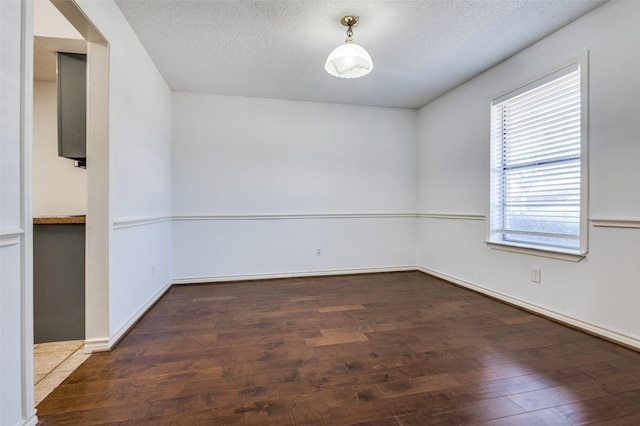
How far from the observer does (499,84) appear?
9.46 feet

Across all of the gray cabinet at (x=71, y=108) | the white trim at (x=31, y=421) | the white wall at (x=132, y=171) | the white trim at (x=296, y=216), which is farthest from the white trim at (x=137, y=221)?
the white trim at (x=31, y=421)

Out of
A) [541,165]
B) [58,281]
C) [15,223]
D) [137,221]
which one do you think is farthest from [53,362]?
[541,165]

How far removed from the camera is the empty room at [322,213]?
137cm

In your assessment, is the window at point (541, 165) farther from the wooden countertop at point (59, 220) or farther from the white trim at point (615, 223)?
the wooden countertop at point (59, 220)

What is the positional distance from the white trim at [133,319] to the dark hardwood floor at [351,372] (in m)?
0.05

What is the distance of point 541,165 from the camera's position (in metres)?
2.53

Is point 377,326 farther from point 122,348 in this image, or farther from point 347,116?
point 347,116

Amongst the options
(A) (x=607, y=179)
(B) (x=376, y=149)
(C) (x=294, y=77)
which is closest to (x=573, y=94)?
(A) (x=607, y=179)

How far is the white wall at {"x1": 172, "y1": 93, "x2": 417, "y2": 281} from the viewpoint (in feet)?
11.6

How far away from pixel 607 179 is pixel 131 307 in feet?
12.2

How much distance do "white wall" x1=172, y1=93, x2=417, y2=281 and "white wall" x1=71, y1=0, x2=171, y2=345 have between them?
15.3 inches

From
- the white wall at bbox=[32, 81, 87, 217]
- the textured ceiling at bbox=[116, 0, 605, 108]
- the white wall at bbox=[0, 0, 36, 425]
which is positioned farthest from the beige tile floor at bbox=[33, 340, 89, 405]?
the textured ceiling at bbox=[116, 0, 605, 108]

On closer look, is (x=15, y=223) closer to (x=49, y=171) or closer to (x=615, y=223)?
(x=49, y=171)

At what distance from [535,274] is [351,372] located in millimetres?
2022
